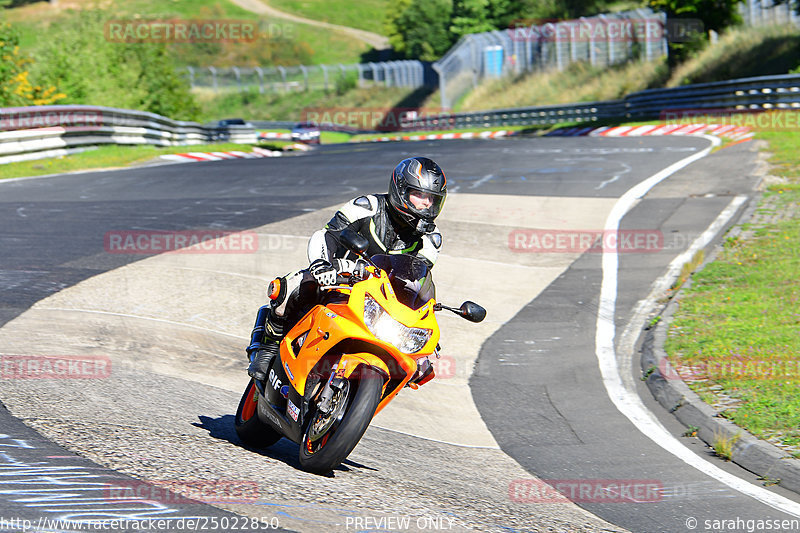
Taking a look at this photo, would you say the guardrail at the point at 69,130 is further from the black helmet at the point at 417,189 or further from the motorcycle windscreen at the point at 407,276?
the motorcycle windscreen at the point at 407,276

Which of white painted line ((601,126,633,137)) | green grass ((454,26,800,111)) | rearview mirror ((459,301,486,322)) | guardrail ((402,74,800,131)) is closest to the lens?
rearview mirror ((459,301,486,322))

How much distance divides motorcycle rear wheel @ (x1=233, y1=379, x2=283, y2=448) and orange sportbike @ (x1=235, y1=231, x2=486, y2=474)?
31 centimetres

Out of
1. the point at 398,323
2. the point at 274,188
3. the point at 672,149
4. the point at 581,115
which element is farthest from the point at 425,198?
the point at 581,115

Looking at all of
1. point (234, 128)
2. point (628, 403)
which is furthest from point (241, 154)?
point (628, 403)

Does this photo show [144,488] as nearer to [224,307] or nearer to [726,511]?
[726,511]

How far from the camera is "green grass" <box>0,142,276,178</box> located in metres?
22.8

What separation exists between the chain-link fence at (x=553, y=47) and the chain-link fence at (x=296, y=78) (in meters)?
16.5

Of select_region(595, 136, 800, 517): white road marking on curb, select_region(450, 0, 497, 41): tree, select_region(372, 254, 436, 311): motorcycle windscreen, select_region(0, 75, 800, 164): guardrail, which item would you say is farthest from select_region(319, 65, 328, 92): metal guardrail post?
select_region(372, 254, 436, 311): motorcycle windscreen

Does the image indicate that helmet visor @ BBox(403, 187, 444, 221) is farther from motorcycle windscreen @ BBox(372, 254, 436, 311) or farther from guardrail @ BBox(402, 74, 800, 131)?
guardrail @ BBox(402, 74, 800, 131)

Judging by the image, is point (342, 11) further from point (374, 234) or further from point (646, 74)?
point (374, 234)

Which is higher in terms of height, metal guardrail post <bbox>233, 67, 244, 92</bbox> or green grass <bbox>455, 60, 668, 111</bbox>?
metal guardrail post <bbox>233, 67, 244, 92</bbox>

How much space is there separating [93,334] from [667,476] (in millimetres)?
5518

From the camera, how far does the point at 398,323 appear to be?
5.47 m

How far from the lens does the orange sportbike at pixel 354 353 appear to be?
5.36 meters
